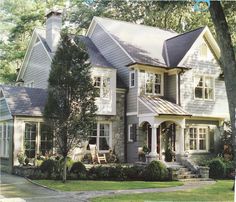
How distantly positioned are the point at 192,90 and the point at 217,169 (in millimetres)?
5371

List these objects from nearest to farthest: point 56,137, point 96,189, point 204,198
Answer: point 204,198 → point 96,189 → point 56,137

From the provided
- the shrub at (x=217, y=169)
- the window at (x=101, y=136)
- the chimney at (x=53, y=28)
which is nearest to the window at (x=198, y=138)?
the shrub at (x=217, y=169)

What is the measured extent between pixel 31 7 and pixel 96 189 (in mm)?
26186

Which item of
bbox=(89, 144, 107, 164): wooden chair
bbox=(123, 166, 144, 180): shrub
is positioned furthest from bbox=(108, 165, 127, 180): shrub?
bbox=(89, 144, 107, 164): wooden chair

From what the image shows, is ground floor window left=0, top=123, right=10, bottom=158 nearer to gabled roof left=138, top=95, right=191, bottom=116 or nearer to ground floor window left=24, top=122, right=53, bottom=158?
ground floor window left=24, top=122, right=53, bottom=158

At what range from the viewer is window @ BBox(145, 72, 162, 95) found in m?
23.5

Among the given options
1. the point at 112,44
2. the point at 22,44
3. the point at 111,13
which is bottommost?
the point at 112,44

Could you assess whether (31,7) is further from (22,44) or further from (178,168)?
(178,168)

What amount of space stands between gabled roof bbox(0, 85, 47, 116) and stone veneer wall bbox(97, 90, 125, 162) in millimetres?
4136

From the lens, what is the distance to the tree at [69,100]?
1617 cm

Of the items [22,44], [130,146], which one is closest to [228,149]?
[130,146]

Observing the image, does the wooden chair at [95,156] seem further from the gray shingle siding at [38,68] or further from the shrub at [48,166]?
the gray shingle siding at [38,68]

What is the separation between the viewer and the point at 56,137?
16.3m

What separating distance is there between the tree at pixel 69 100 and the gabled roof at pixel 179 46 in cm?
924
